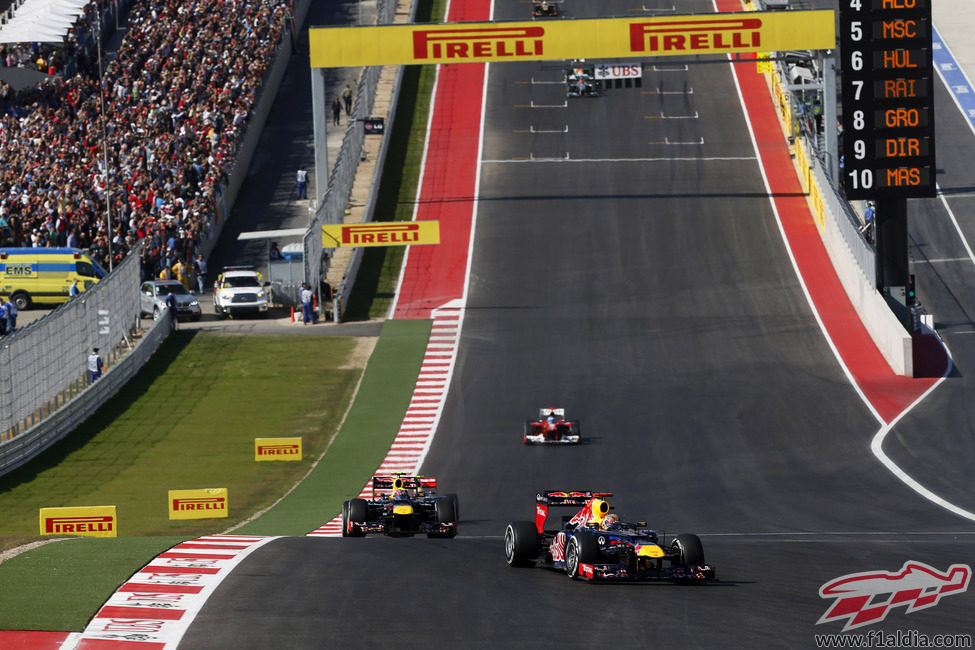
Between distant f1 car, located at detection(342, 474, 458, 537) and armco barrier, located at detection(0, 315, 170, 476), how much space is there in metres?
14.2

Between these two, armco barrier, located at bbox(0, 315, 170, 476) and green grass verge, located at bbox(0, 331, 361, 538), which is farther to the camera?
armco barrier, located at bbox(0, 315, 170, 476)

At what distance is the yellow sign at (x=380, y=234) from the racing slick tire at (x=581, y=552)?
35.8m

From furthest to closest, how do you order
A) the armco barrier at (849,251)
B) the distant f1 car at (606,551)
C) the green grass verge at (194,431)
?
the armco barrier at (849,251)
the green grass verge at (194,431)
the distant f1 car at (606,551)

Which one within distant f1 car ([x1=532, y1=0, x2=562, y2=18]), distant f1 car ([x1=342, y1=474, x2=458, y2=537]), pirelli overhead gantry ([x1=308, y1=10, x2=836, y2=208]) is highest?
distant f1 car ([x1=532, y1=0, x2=562, y2=18])

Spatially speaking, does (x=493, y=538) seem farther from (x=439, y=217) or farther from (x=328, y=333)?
(x=439, y=217)

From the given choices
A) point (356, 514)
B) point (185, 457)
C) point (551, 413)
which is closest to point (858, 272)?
point (551, 413)

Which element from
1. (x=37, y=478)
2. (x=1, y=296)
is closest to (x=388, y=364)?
(x=37, y=478)

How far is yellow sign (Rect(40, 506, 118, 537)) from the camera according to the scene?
30.1m

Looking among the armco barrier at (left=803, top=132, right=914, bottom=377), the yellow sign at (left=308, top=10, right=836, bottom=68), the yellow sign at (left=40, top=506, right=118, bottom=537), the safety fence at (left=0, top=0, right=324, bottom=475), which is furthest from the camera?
the yellow sign at (left=308, top=10, right=836, bottom=68)

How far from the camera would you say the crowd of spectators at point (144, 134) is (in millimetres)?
63594

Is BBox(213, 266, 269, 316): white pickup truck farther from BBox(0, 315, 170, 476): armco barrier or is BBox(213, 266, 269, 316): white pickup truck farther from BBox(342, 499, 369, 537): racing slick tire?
BBox(342, 499, 369, 537): racing slick tire

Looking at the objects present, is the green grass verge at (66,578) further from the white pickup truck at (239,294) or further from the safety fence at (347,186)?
the white pickup truck at (239,294)

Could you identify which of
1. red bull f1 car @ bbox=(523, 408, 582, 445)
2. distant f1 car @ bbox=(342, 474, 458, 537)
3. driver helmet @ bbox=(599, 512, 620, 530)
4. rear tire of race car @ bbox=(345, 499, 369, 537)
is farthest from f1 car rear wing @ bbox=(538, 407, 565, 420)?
driver helmet @ bbox=(599, 512, 620, 530)

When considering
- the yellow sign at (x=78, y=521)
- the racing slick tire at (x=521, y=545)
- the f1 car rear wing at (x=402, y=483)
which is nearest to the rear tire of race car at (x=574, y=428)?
the f1 car rear wing at (x=402, y=483)
